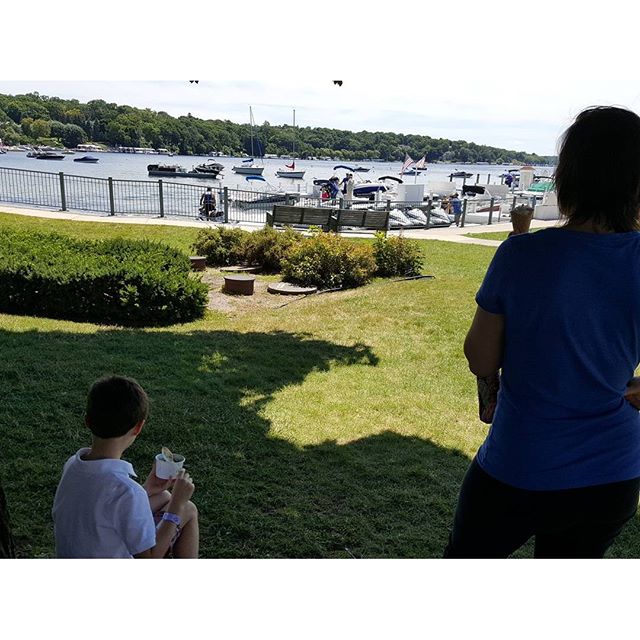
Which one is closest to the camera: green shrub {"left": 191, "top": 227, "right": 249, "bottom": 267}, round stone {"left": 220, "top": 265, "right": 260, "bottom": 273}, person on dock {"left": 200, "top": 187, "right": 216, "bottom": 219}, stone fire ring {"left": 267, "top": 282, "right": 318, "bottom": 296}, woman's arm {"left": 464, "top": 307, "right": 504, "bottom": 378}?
woman's arm {"left": 464, "top": 307, "right": 504, "bottom": 378}

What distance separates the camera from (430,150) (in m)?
53.7

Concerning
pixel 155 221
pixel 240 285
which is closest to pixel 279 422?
pixel 240 285

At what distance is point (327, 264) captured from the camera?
453 inches

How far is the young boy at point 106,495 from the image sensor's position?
214cm

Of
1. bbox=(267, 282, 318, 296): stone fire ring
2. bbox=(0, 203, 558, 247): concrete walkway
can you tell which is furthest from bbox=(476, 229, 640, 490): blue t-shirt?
bbox=(0, 203, 558, 247): concrete walkway

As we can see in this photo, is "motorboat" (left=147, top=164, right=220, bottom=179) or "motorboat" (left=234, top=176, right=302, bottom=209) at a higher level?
"motorboat" (left=234, top=176, right=302, bottom=209)

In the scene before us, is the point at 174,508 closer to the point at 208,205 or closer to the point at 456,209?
the point at 208,205

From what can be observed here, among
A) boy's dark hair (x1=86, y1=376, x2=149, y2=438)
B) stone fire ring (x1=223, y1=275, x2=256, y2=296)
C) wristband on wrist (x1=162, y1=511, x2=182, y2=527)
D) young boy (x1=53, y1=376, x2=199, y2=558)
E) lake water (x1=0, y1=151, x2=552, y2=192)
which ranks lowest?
lake water (x1=0, y1=151, x2=552, y2=192)

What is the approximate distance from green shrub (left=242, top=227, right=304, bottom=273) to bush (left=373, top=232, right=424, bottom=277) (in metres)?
1.52

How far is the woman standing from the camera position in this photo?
1.68 metres

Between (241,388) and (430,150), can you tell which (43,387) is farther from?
(430,150)

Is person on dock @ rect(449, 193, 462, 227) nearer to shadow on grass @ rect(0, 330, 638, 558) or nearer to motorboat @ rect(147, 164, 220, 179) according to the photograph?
shadow on grass @ rect(0, 330, 638, 558)

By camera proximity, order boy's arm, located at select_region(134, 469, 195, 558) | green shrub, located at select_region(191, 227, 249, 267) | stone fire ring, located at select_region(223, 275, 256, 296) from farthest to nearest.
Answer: green shrub, located at select_region(191, 227, 249, 267)
stone fire ring, located at select_region(223, 275, 256, 296)
boy's arm, located at select_region(134, 469, 195, 558)

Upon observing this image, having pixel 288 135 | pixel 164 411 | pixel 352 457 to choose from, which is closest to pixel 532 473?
pixel 352 457
